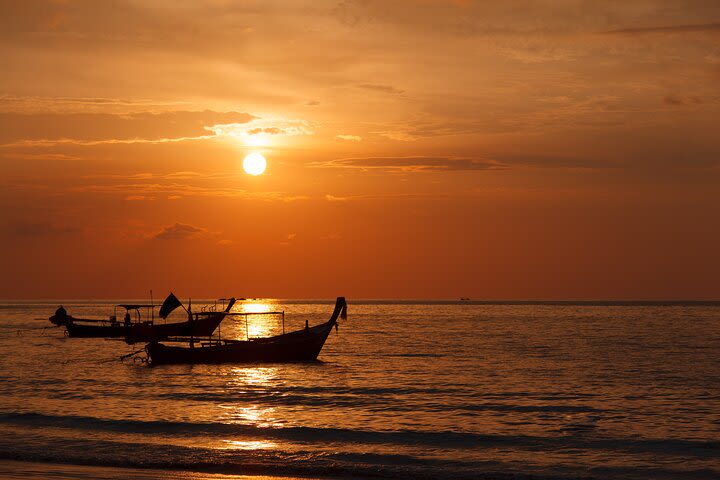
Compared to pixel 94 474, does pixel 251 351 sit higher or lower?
higher

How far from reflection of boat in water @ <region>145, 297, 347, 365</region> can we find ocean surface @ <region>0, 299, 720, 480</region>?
0.86 m

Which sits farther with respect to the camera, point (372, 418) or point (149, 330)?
point (149, 330)

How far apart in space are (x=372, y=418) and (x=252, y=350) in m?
21.0

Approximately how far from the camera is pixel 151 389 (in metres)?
40.0

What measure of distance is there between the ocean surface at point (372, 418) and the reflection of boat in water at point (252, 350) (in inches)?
33.7

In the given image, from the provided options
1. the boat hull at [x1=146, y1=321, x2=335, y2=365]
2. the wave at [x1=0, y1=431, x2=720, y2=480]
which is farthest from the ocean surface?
the boat hull at [x1=146, y1=321, x2=335, y2=365]

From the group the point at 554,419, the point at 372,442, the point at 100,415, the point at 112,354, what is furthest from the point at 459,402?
the point at 112,354

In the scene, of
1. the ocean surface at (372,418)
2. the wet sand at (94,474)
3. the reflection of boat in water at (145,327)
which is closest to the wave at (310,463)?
the ocean surface at (372,418)

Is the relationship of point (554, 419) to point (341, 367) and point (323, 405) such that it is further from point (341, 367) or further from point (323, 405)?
point (341, 367)

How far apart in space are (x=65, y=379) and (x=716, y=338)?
7195 centimetres

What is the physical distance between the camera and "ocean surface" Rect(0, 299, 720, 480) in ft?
71.1

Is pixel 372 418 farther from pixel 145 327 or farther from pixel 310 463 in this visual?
pixel 145 327

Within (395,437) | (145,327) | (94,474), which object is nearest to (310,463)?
(395,437)

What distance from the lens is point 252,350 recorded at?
49.8m
